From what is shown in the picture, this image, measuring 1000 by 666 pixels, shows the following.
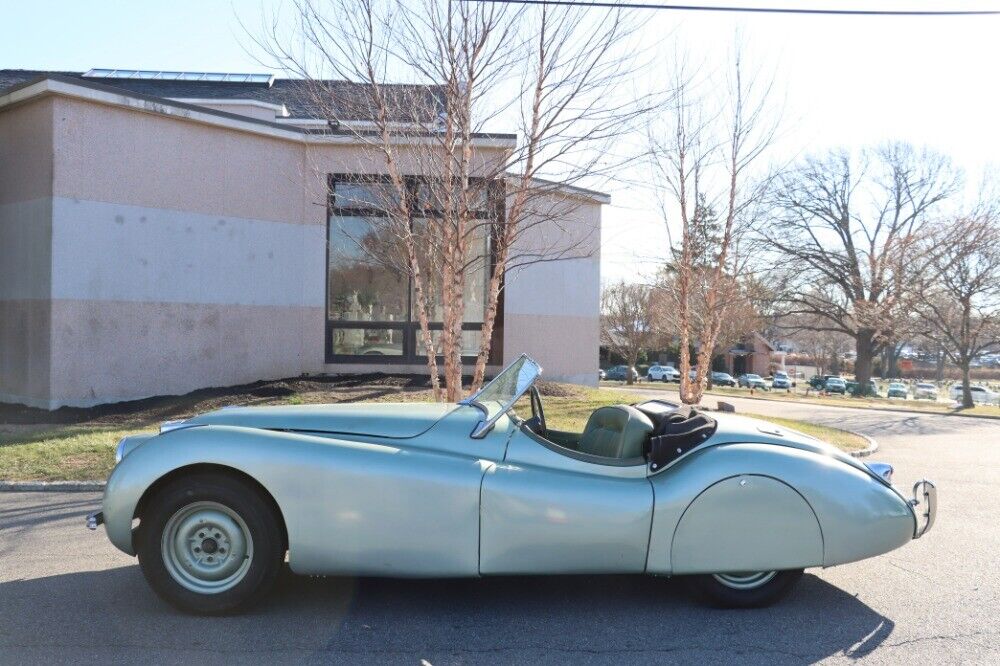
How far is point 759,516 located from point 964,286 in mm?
34247

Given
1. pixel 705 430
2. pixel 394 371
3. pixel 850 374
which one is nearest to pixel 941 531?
pixel 705 430

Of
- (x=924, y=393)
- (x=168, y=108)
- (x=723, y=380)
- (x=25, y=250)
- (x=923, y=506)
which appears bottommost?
(x=924, y=393)

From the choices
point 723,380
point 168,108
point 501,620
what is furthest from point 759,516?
point 723,380

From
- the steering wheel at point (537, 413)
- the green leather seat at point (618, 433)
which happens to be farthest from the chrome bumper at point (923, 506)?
the steering wheel at point (537, 413)

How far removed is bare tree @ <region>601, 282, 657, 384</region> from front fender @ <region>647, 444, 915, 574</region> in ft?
155

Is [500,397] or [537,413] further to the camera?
[537,413]

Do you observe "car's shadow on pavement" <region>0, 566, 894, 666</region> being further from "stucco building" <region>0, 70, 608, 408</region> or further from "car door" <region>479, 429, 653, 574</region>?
"stucco building" <region>0, 70, 608, 408</region>

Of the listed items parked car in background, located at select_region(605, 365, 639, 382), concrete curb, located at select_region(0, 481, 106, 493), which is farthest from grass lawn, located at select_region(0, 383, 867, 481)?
parked car in background, located at select_region(605, 365, 639, 382)

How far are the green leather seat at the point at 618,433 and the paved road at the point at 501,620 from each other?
88 cm

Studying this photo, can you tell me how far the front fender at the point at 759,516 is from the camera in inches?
177

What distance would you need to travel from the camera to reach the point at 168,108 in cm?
1477

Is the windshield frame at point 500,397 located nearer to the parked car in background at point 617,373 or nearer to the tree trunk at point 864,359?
the tree trunk at point 864,359

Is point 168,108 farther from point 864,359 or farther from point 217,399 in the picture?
point 864,359

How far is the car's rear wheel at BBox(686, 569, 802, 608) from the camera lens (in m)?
4.69
